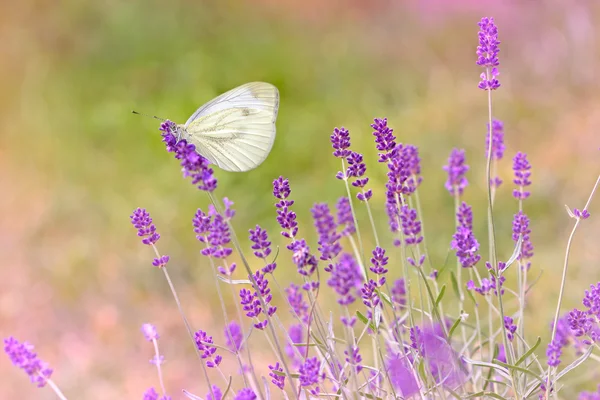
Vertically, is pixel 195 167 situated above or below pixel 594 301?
above

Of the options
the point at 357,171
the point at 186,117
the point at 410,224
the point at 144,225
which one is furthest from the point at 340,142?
the point at 186,117

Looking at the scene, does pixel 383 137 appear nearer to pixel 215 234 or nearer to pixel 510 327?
pixel 215 234

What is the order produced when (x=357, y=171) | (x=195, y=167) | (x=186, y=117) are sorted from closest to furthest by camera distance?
(x=195, y=167), (x=357, y=171), (x=186, y=117)

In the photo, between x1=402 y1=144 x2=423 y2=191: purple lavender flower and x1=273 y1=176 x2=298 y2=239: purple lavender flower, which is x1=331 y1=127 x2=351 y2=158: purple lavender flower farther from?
x1=402 y1=144 x2=423 y2=191: purple lavender flower

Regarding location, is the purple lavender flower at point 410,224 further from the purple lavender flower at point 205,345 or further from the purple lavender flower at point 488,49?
the purple lavender flower at point 205,345

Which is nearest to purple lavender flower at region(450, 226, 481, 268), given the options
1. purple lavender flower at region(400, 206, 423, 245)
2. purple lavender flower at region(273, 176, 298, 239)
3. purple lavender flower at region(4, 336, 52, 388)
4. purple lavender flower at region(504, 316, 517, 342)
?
purple lavender flower at region(400, 206, 423, 245)

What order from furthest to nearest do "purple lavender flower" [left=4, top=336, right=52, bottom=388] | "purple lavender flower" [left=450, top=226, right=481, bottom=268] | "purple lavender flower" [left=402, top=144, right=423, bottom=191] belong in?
"purple lavender flower" [left=402, top=144, right=423, bottom=191] → "purple lavender flower" [left=4, top=336, right=52, bottom=388] → "purple lavender flower" [left=450, top=226, right=481, bottom=268]
